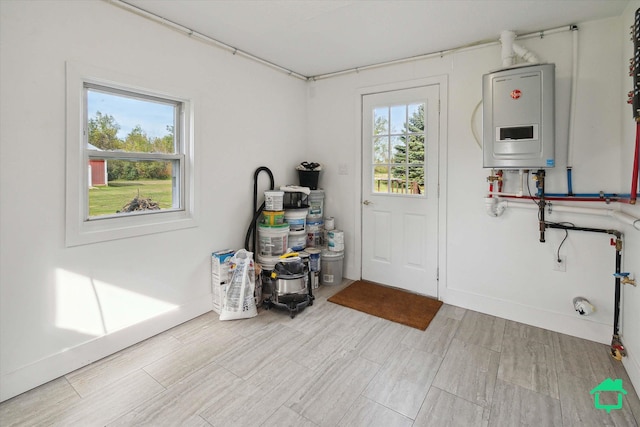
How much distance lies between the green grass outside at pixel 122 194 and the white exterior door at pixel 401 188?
2.09m

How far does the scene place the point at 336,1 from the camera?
2129mm

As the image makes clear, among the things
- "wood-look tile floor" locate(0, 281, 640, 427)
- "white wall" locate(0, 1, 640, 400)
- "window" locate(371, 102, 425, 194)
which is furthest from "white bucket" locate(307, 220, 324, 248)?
"wood-look tile floor" locate(0, 281, 640, 427)

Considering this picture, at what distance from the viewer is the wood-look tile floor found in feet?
5.52

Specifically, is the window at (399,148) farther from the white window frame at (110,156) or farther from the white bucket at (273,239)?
the white window frame at (110,156)

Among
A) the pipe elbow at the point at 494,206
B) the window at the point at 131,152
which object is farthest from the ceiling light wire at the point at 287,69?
the pipe elbow at the point at 494,206

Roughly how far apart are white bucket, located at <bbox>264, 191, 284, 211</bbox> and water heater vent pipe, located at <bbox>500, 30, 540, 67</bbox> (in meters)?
2.31

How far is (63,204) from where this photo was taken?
199 centimetres

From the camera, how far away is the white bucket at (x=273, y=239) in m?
3.14

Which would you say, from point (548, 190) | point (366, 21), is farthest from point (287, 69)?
point (548, 190)

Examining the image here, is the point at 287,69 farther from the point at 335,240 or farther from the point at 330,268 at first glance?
the point at 330,268

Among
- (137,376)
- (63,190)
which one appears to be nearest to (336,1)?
(63,190)

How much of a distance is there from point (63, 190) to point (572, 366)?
3.58m

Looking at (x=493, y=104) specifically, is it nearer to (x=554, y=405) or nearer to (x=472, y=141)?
(x=472, y=141)

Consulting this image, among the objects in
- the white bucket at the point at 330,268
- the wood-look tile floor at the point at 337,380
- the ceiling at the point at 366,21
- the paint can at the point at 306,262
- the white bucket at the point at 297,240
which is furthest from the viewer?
the white bucket at the point at 330,268
